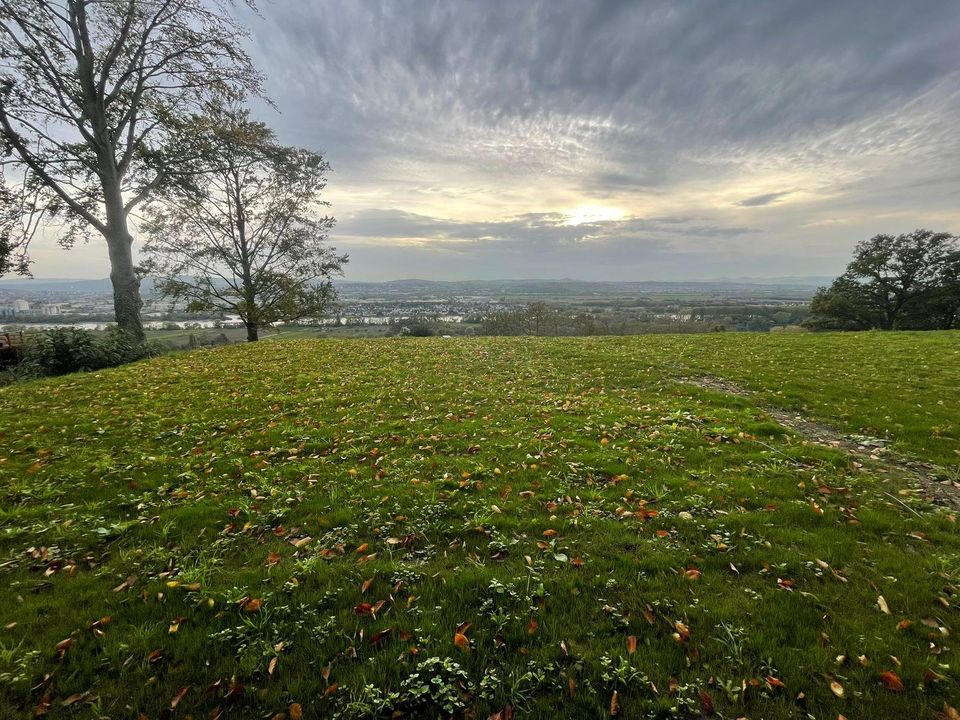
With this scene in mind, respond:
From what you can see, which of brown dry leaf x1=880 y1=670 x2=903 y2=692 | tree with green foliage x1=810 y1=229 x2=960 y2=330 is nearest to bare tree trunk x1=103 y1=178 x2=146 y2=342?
brown dry leaf x1=880 y1=670 x2=903 y2=692

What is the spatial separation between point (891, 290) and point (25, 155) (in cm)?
5910

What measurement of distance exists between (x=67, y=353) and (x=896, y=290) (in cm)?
5747

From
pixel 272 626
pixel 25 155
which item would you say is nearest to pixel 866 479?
pixel 272 626

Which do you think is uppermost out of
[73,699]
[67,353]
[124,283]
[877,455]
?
[124,283]

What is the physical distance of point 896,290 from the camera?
1499 inches

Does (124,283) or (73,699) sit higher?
(124,283)

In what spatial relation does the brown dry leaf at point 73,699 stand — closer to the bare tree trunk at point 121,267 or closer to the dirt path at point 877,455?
the dirt path at point 877,455

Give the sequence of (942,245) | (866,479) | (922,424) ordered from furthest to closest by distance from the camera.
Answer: (942,245) < (922,424) < (866,479)

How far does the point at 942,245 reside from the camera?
3666cm

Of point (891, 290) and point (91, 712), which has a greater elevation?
point (891, 290)

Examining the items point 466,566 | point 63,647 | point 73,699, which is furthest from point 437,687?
point 63,647

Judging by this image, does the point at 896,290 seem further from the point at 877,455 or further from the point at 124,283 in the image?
the point at 124,283

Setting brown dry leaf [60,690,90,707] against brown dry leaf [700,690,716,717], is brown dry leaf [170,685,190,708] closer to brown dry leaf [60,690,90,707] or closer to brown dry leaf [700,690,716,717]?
brown dry leaf [60,690,90,707]

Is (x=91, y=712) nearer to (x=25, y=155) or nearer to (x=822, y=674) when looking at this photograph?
(x=822, y=674)
